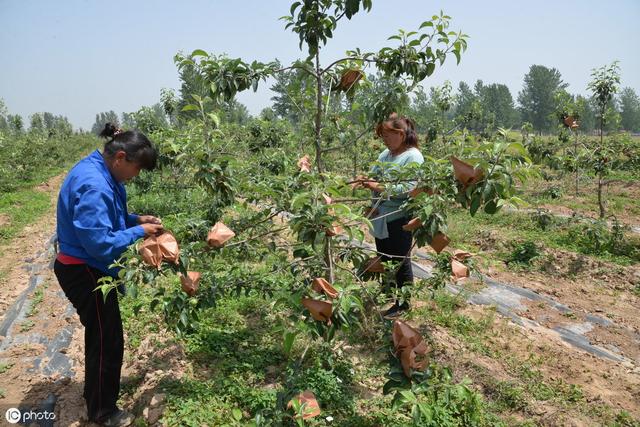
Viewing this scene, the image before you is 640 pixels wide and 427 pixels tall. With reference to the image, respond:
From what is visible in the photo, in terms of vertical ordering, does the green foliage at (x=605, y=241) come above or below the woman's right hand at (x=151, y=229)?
below

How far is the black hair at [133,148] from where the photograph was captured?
218 centimetres

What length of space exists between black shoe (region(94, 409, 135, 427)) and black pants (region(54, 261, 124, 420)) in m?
0.03

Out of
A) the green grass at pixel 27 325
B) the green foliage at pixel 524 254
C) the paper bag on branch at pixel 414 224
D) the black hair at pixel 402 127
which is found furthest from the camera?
the green foliage at pixel 524 254

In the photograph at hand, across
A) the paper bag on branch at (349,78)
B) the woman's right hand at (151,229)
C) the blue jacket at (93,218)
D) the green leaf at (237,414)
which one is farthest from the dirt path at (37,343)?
the paper bag on branch at (349,78)

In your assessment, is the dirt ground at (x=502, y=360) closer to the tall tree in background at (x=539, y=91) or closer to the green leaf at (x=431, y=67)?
the green leaf at (x=431, y=67)

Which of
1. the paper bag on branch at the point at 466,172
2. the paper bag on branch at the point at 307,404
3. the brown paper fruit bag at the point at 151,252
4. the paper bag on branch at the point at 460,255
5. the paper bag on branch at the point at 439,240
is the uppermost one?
the paper bag on branch at the point at 466,172

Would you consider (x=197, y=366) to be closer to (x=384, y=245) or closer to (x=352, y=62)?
(x=384, y=245)

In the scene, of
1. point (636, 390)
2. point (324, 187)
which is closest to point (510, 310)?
point (636, 390)

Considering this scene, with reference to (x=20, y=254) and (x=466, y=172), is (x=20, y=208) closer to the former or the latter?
(x=20, y=254)

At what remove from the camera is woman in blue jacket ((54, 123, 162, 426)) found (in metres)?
2.01

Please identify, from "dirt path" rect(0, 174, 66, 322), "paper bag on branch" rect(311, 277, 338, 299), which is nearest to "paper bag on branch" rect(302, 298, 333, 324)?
"paper bag on branch" rect(311, 277, 338, 299)

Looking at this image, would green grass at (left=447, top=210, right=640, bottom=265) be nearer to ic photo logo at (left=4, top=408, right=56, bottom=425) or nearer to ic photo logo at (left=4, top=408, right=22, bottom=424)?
ic photo logo at (left=4, top=408, right=56, bottom=425)

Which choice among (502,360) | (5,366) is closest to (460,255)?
(502,360)

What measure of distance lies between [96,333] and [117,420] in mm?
569
